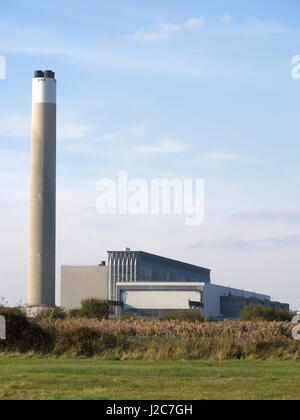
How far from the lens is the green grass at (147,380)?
1456cm

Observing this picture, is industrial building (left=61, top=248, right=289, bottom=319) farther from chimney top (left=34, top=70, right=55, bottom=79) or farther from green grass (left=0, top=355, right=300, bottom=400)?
green grass (left=0, top=355, right=300, bottom=400)

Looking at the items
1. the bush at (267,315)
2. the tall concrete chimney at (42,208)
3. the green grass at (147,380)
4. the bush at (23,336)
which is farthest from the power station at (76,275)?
the green grass at (147,380)

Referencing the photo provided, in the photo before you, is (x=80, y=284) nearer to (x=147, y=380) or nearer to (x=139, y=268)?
(x=139, y=268)

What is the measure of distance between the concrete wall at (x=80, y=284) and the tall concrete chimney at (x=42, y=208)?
10.3 metres

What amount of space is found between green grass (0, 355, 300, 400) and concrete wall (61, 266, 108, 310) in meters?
91.8

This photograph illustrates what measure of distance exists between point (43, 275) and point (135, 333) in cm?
7348

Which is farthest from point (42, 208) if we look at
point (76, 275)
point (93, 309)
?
point (93, 309)

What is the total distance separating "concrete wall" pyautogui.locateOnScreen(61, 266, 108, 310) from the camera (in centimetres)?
11475

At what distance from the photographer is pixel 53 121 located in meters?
105

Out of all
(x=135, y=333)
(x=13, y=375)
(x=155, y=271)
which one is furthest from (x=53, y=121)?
(x=13, y=375)

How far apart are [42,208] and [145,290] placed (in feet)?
61.5

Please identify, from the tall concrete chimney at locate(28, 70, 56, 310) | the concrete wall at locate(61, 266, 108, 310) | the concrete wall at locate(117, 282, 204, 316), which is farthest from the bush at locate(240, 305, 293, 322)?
the concrete wall at locate(61, 266, 108, 310)

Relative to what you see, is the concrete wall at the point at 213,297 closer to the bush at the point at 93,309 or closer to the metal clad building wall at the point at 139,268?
the metal clad building wall at the point at 139,268

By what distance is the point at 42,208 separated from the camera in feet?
338
